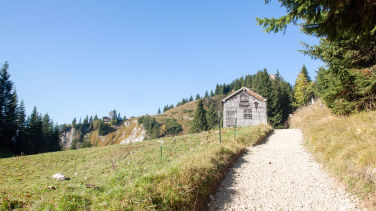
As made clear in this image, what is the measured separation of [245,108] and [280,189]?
74.9ft

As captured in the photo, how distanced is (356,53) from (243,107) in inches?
744

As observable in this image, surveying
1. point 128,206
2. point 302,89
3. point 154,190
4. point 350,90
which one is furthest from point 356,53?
point 302,89

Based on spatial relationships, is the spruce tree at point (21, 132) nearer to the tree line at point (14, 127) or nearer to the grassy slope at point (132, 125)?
the tree line at point (14, 127)

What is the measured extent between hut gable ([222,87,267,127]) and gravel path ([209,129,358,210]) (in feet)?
62.9

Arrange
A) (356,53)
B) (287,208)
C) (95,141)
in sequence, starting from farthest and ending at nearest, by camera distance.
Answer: (95,141)
(356,53)
(287,208)

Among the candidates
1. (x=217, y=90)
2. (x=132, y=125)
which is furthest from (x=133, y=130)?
(x=217, y=90)

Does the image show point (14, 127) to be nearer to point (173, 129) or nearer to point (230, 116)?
point (230, 116)

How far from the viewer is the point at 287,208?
167 inches

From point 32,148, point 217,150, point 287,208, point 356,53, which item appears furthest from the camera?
point 32,148

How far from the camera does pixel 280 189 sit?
205 inches

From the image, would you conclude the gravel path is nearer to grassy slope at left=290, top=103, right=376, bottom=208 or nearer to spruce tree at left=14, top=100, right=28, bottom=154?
grassy slope at left=290, top=103, right=376, bottom=208

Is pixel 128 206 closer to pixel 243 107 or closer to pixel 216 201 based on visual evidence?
pixel 216 201

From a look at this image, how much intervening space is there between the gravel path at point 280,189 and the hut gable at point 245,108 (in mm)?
19168

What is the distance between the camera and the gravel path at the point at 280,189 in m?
4.35
